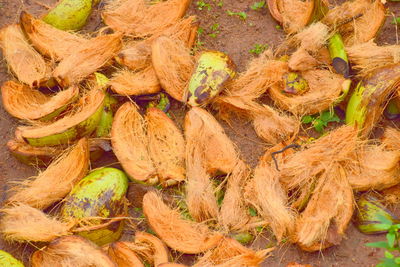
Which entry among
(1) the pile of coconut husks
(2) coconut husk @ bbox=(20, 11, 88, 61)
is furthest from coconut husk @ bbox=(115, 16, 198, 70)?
(2) coconut husk @ bbox=(20, 11, 88, 61)

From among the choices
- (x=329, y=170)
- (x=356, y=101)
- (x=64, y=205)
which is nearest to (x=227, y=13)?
(x=356, y=101)

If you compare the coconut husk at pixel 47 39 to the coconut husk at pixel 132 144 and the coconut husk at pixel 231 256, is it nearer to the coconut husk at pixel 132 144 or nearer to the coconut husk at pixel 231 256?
the coconut husk at pixel 132 144

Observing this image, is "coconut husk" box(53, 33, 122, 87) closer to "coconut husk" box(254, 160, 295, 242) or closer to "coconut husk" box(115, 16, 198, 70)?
"coconut husk" box(115, 16, 198, 70)

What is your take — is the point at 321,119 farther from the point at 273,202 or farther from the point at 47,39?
the point at 47,39

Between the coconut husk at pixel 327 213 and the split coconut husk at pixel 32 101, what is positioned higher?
the split coconut husk at pixel 32 101

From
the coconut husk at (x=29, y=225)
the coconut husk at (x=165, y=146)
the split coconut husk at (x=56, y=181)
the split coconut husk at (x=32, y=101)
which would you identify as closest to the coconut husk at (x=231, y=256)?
the coconut husk at (x=165, y=146)

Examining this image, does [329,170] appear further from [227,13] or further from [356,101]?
[227,13]

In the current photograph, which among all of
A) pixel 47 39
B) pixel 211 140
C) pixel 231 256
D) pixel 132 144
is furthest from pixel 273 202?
pixel 47 39

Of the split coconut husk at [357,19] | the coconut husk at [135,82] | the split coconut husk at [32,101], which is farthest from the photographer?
the split coconut husk at [357,19]
